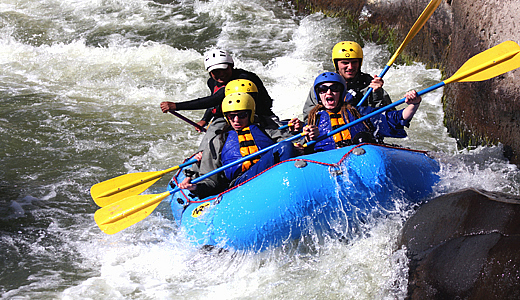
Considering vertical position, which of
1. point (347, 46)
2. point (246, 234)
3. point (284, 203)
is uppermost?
point (347, 46)

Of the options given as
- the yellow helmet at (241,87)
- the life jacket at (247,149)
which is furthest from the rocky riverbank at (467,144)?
the yellow helmet at (241,87)

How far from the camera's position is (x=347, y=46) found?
15.6 feet

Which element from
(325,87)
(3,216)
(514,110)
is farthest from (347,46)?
(3,216)

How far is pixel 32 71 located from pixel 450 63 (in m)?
7.90

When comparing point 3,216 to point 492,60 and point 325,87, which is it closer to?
point 325,87

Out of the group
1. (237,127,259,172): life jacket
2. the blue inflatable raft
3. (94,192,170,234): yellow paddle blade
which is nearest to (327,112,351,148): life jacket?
the blue inflatable raft

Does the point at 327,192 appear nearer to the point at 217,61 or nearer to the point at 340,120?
the point at 340,120

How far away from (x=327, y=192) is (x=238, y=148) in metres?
1.01

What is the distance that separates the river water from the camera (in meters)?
3.70

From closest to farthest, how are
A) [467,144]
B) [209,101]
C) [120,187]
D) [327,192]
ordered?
1. [327,192]
2. [120,187]
3. [209,101]
4. [467,144]

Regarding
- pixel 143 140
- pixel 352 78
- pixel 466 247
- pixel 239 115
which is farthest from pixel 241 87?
pixel 143 140

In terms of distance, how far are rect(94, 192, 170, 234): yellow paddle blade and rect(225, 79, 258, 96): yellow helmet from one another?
1125 mm

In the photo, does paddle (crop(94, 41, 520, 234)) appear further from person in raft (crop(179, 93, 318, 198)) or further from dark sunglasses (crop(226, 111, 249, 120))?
dark sunglasses (crop(226, 111, 249, 120))

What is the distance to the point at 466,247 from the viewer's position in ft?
9.30
